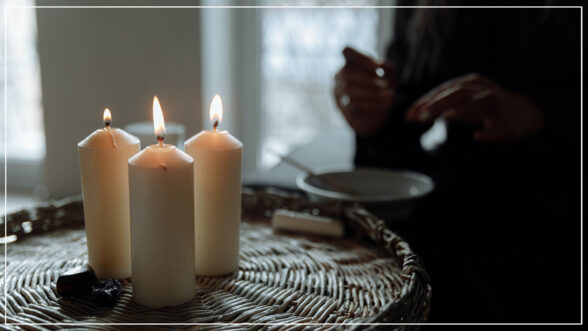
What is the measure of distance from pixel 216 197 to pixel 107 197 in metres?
0.10

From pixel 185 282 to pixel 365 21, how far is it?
1.73 meters

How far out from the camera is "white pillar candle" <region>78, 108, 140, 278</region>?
494 mm

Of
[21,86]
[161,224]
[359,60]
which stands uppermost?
[359,60]

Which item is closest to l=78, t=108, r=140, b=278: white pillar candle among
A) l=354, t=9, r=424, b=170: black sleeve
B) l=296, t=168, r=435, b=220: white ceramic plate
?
l=296, t=168, r=435, b=220: white ceramic plate

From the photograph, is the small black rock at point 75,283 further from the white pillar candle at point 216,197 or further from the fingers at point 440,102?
the fingers at point 440,102

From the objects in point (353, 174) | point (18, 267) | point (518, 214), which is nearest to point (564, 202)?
point (518, 214)

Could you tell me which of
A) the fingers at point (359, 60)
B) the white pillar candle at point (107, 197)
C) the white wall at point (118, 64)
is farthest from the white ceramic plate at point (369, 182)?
the white wall at point (118, 64)

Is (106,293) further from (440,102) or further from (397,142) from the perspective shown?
(397,142)

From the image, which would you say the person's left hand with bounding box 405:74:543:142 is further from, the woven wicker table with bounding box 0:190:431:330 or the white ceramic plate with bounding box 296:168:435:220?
the woven wicker table with bounding box 0:190:431:330

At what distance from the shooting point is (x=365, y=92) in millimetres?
972

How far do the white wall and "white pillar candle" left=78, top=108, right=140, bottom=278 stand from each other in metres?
1.44

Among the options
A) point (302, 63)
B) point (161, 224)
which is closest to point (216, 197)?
point (161, 224)

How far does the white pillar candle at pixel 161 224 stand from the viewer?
44 centimetres

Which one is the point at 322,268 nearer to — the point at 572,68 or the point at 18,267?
the point at 18,267
